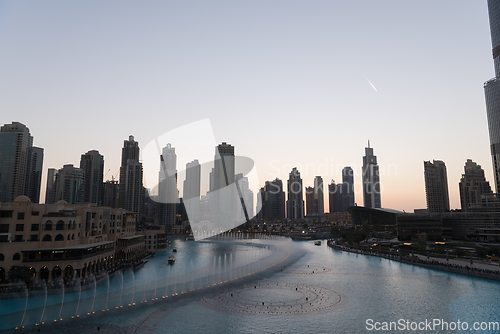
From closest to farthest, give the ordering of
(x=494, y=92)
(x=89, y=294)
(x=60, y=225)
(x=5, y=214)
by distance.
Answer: (x=89, y=294) < (x=5, y=214) < (x=60, y=225) < (x=494, y=92)

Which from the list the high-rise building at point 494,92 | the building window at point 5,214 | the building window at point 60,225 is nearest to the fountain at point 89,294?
the building window at point 60,225

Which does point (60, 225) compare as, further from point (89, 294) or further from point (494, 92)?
point (494, 92)

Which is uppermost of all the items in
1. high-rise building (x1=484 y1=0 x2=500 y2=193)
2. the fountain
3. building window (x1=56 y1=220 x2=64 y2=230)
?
high-rise building (x1=484 y1=0 x2=500 y2=193)

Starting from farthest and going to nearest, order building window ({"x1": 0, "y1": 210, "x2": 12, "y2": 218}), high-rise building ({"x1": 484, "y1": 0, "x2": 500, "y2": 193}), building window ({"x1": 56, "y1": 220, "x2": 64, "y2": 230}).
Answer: high-rise building ({"x1": 484, "y1": 0, "x2": 500, "y2": 193}), building window ({"x1": 56, "y1": 220, "x2": 64, "y2": 230}), building window ({"x1": 0, "y1": 210, "x2": 12, "y2": 218})

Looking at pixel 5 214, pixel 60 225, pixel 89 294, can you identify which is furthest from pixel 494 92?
pixel 5 214

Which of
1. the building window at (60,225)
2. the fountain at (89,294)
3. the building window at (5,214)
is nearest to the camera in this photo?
the fountain at (89,294)

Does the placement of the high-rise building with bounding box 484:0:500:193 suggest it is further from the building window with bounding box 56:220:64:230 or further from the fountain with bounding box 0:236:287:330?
the building window with bounding box 56:220:64:230

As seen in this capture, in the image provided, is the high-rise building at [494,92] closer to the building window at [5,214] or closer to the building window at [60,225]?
the building window at [60,225]

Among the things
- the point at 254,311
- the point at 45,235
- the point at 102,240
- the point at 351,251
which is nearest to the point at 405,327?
the point at 254,311

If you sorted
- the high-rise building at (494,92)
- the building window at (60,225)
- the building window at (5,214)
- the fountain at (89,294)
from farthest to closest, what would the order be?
the high-rise building at (494,92)
the building window at (60,225)
the building window at (5,214)
the fountain at (89,294)

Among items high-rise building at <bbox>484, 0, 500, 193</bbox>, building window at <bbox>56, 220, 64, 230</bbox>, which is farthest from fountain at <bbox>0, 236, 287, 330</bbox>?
high-rise building at <bbox>484, 0, 500, 193</bbox>

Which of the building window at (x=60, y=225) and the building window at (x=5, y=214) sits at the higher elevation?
the building window at (x=5, y=214)

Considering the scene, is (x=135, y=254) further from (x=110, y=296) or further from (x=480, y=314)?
(x=480, y=314)
